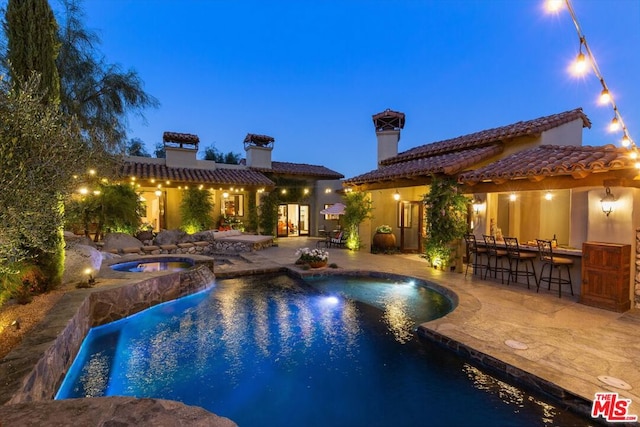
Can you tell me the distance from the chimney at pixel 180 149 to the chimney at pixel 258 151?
133 inches

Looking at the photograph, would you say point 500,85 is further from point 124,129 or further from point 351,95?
point 124,129

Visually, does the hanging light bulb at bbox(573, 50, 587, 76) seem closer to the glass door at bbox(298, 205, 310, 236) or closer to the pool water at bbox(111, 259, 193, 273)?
the pool water at bbox(111, 259, 193, 273)

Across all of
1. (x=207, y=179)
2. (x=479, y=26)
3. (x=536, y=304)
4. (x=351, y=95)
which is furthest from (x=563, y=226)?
(x=351, y=95)

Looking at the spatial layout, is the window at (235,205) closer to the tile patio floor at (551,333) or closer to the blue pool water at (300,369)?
the blue pool water at (300,369)

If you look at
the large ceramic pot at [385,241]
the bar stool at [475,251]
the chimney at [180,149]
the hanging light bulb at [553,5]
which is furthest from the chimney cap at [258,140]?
the hanging light bulb at [553,5]

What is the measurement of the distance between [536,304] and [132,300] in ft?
29.3

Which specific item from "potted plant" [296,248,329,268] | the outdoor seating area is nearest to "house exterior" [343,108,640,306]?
the outdoor seating area

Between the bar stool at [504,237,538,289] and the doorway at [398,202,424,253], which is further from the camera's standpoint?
the doorway at [398,202,424,253]

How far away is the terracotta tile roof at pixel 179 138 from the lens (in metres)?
18.5

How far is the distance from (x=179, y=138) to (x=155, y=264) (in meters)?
9.34

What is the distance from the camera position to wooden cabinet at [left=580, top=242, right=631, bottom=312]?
21.7 ft

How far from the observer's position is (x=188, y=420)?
2900 millimetres

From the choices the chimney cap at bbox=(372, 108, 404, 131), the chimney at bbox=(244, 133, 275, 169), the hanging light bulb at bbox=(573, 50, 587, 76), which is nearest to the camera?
the hanging light bulb at bbox=(573, 50, 587, 76)

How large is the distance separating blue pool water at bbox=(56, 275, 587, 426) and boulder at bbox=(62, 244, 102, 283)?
5.77 ft
